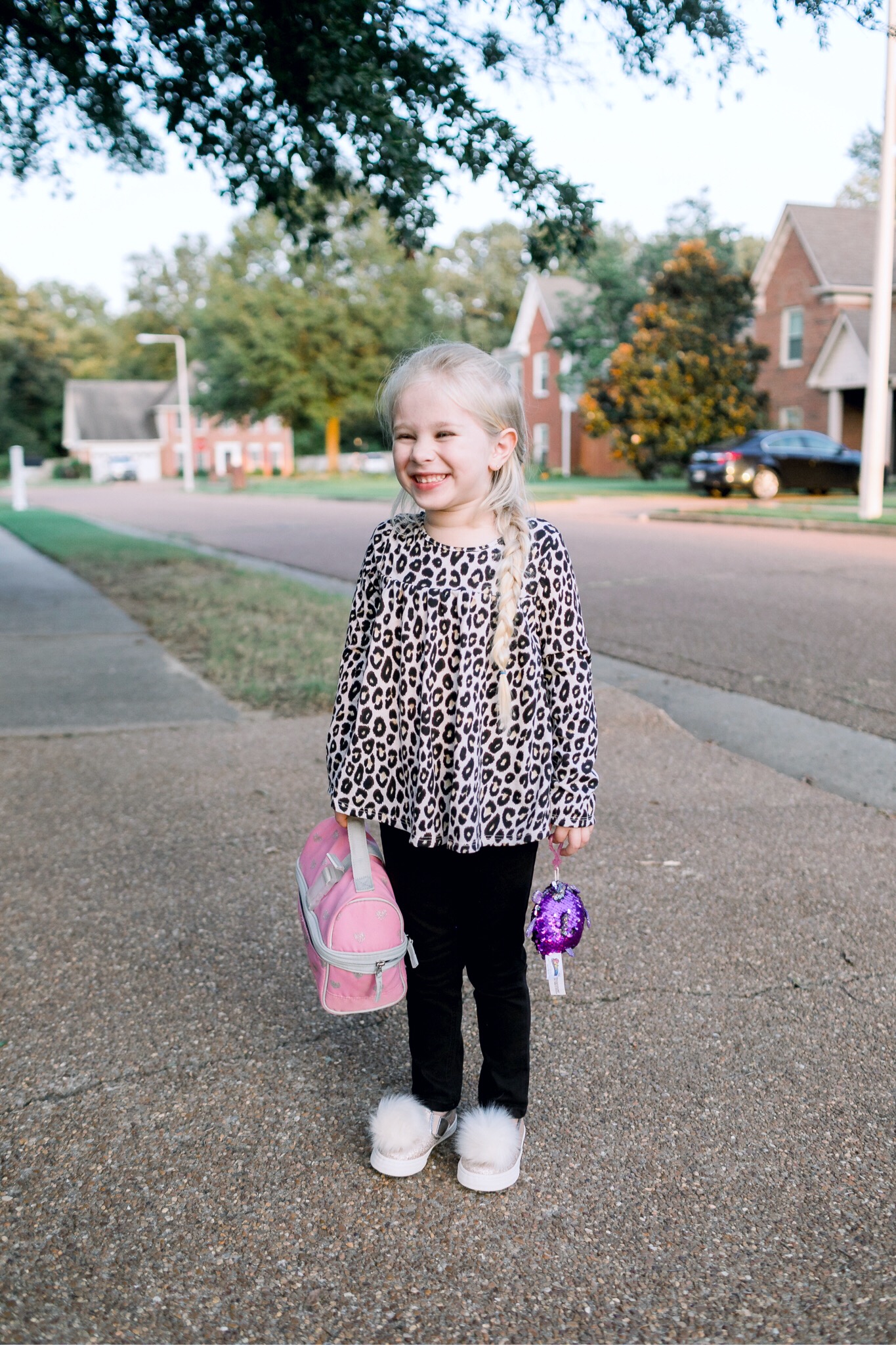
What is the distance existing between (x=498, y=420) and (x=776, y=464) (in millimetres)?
23759

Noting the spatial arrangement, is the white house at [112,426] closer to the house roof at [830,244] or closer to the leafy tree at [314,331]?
the leafy tree at [314,331]

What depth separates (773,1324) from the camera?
1903 millimetres

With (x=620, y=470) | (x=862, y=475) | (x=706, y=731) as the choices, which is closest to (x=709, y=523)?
(x=862, y=475)

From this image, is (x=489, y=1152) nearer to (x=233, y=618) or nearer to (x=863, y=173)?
(x=233, y=618)

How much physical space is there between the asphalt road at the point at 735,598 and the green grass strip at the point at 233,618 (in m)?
1.68

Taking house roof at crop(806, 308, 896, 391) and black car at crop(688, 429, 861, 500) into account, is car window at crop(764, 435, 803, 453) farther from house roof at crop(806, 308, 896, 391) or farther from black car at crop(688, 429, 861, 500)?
house roof at crop(806, 308, 896, 391)

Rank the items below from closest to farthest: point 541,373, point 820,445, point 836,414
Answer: point 820,445 → point 836,414 → point 541,373

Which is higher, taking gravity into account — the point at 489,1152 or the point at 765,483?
the point at 765,483

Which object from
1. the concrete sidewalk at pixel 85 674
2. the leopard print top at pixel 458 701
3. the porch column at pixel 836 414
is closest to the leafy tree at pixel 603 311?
the porch column at pixel 836 414

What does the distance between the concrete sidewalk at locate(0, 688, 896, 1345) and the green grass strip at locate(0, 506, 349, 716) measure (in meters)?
2.53

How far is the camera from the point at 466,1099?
105 inches

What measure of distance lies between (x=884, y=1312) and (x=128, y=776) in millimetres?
3921

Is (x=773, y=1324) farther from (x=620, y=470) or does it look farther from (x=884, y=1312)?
(x=620, y=470)

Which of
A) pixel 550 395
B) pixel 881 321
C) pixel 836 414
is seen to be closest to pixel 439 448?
pixel 881 321
